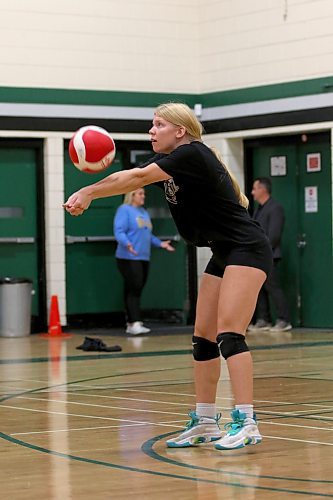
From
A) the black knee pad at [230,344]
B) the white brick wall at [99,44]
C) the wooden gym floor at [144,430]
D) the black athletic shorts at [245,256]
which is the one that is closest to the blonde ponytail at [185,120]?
the black athletic shorts at [245,256]

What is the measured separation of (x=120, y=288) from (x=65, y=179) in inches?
78.8

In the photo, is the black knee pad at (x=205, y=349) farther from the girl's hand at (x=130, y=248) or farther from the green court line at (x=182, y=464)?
the girl's hand at (x=130, y=248)

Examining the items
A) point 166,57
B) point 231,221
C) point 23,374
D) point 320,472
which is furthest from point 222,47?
point 320,472

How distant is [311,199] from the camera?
18.6 m

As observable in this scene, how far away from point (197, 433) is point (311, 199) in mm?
11263

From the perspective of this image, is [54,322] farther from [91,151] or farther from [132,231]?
[91,151]

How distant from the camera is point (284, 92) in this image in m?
18.6

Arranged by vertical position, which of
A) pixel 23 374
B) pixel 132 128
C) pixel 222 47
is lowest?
pixel 23 374

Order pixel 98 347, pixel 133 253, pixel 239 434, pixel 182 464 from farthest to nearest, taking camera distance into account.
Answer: pixel 133 253, pixel 98 347, pixel 239 434, pixel 182 464

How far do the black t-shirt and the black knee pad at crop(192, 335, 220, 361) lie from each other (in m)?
0.63

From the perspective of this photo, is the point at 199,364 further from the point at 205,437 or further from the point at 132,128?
the point at 132,128

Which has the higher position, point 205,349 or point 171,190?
point 171,190

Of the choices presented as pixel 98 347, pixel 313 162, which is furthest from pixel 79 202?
pixel 313 162

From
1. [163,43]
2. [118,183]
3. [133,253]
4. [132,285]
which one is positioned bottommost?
[132,285]
